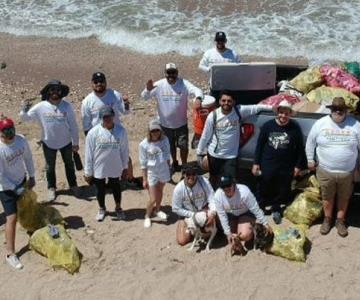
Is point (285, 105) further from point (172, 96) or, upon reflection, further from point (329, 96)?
point (172, 96)

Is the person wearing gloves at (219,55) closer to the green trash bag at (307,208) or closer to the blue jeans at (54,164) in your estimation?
the blue jeans at (54,164)

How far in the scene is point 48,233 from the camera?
7.12 m

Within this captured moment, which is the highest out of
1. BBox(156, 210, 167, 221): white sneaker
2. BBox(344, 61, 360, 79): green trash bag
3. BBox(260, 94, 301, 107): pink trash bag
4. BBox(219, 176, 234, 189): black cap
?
BBox(344, 61, 360, 79): green trash bag

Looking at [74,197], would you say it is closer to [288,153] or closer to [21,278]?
[21,278]

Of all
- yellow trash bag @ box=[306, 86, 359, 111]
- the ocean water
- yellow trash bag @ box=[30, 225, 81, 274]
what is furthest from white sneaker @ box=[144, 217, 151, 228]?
the ocean water

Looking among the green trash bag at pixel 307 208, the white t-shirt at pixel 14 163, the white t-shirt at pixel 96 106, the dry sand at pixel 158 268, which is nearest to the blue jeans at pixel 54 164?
the dry sand at pixel 158 268

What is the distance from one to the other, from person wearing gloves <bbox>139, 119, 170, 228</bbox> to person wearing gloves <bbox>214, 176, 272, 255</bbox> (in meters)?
0.87

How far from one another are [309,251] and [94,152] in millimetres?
2653

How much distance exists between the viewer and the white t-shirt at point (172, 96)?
8516mm

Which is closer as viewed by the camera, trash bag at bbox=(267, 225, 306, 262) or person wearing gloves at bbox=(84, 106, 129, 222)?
trash bag at bbox=(267, 225, 306, 262)

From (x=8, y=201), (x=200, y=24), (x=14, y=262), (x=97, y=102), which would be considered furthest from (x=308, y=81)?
(x=200, y=24)

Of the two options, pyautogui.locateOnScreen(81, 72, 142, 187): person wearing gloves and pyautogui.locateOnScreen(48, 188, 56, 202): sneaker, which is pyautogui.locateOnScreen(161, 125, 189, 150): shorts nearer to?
pyautogui.locateOnScreen(81, 72, 142, 187): person wearing gloves

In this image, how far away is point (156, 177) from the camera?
764cm

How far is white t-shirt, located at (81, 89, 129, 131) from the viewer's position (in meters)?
8.20
